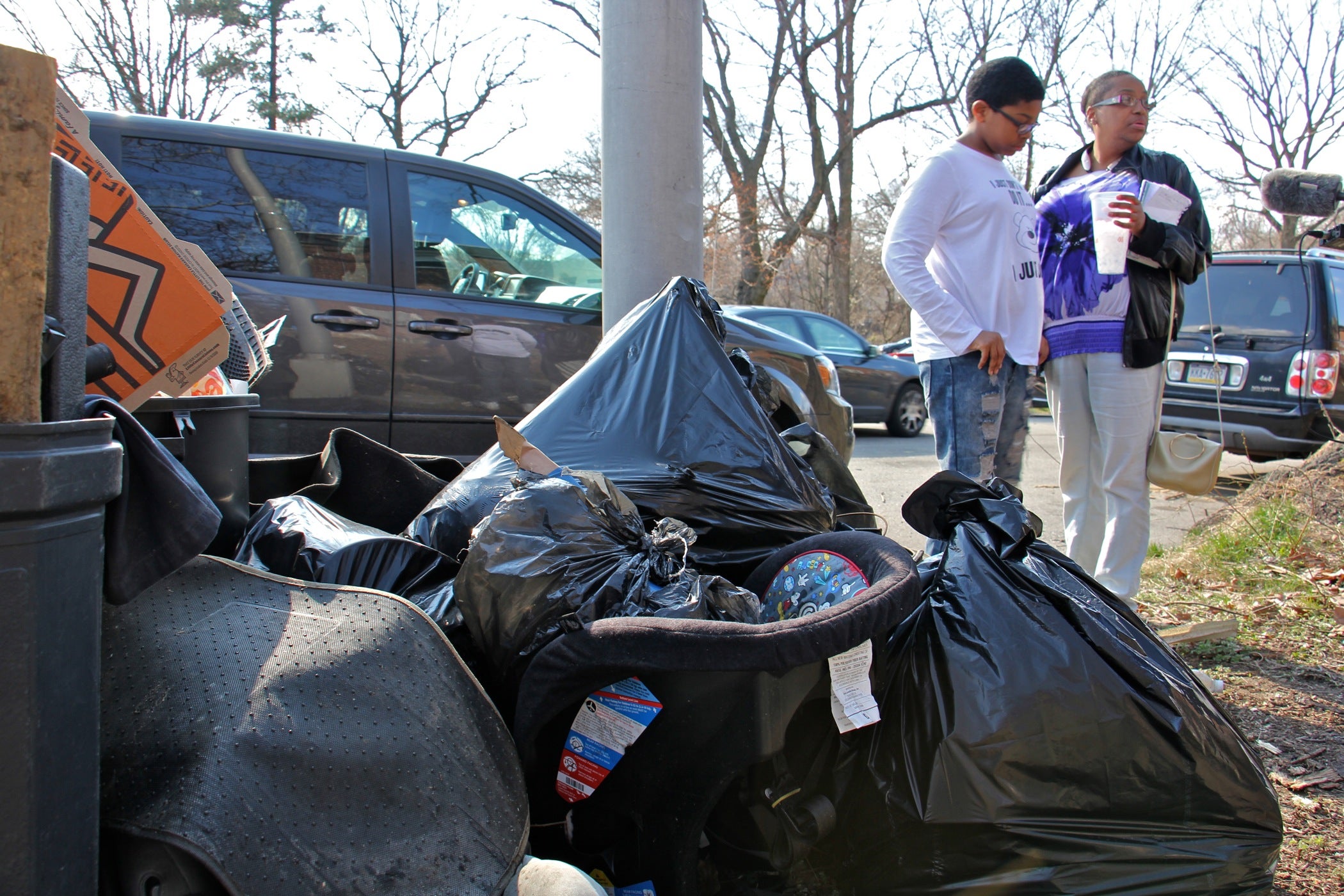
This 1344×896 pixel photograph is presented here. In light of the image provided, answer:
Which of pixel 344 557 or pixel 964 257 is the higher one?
pixel 964 257

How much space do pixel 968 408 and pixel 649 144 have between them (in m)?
1.34

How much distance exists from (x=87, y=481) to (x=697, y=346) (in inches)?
60.1

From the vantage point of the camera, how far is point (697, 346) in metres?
2.23

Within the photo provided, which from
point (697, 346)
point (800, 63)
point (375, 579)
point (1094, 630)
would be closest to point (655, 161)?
point (697, 346)

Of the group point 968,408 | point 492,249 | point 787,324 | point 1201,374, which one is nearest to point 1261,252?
point 1201,374

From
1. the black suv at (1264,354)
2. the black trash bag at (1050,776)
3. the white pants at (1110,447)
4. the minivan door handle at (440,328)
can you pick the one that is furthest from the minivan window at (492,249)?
the black suv at (1264,354)

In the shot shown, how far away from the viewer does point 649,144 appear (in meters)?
3.02

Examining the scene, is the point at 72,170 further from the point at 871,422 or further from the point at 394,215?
the point at 871,422

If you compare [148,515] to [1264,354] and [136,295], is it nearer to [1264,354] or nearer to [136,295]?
[136,295]

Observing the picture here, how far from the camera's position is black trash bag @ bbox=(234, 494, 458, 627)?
1.71m

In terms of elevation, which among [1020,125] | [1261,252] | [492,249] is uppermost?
[1261,252]

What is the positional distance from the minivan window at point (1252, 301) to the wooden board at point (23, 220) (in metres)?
7.08

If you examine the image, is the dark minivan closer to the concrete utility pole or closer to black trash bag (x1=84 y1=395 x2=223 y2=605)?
the concrete utility pole

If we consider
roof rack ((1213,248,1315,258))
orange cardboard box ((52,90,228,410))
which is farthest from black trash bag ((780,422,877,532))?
roof rack ((1213,248,1315,258))
